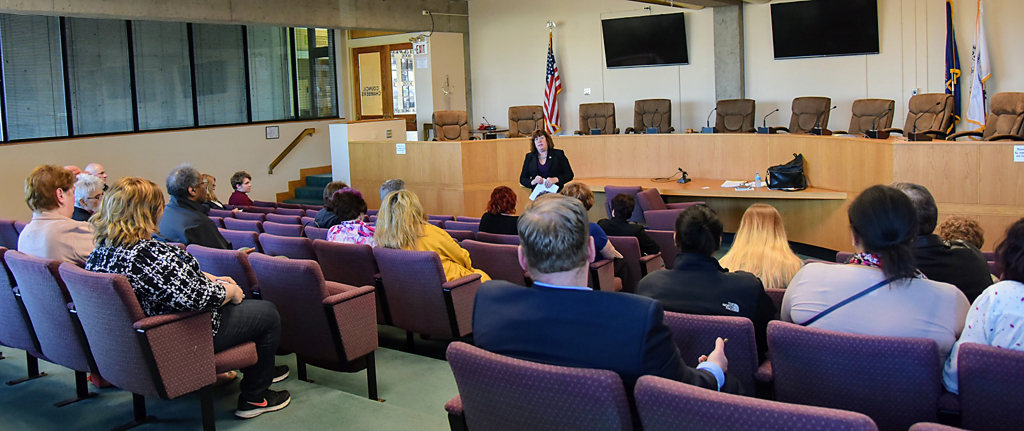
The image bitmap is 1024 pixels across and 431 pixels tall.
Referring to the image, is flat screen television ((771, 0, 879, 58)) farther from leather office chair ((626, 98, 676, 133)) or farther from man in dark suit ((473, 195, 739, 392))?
man in dark suit ((473, 195, 739, 392))

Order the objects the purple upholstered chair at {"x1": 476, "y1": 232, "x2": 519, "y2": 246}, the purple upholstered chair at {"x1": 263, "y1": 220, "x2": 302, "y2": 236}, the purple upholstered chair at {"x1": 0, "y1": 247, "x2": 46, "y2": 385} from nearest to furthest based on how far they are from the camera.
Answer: the purple upholstered chair at {"x1": 0, "y1": 247, "x2": 46, "y2": 385}, the purple upholstered chair at {"x1": 476, "y1": 232, "x2": 519, "y2": 246}, the purple upholstered chair at {"x1": 263, "y1": 220, "x2": 302, "y2": 236}

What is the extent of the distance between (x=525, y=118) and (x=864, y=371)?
10.5m

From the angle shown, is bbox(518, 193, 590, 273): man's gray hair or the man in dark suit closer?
the man in dark suit

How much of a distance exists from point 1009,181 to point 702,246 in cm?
459

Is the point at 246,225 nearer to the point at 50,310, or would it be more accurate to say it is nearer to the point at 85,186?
the point at 85,186

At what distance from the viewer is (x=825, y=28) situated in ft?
36.1

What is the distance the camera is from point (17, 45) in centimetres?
993

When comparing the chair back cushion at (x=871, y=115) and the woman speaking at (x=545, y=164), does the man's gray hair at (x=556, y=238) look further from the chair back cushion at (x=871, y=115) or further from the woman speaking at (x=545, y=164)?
the chair back cushion at (x=871, y=115)

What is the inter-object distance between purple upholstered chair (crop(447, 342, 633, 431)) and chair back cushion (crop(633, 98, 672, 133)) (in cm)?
1021

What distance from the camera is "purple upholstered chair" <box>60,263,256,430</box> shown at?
282cm

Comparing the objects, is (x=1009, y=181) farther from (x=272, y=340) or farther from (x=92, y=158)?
(x=92, y=158)

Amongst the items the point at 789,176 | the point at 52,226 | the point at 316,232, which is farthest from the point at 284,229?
the point at 789,176

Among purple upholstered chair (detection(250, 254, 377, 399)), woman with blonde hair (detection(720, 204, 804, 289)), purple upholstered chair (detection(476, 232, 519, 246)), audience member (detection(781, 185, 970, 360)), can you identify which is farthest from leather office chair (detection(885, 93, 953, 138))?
purple upholstered chair (detection(250, 254, 377, 399))

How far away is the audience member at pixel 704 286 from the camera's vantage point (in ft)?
9.02
